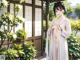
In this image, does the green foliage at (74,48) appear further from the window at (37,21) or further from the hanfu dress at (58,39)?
the hanfu dress at (58,39)

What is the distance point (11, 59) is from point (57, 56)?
3.26 metres

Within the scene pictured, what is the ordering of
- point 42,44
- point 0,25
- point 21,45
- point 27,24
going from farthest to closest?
point 42,44, point 27,24, point 21,45, point 0,25

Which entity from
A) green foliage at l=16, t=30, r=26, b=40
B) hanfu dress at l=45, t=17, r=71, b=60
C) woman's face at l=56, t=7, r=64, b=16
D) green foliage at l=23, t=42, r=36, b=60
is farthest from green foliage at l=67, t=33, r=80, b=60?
woman's face at l=56, t=7, r=64, b=16

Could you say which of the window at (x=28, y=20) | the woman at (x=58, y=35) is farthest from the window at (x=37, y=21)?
the woman at (x=58, y=35)

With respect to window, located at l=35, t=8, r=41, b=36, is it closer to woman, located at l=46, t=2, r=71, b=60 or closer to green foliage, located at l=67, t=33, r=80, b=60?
green foliage, located at l=67, t=33, r=80, b=60

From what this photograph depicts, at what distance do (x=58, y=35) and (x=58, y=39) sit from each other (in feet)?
0.29

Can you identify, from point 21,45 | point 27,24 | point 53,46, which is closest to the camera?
point 53,46

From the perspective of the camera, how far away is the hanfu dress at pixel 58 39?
6672 millimetres

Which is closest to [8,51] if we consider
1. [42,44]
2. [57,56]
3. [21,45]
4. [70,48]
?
[21,45]

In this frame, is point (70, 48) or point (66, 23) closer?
point (66, 23)

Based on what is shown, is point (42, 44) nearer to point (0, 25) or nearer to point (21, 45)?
point (21, 45)

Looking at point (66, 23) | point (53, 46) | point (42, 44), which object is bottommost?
point (42, 44)

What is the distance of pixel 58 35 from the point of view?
21.9 ft

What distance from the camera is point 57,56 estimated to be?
676 centimetres
